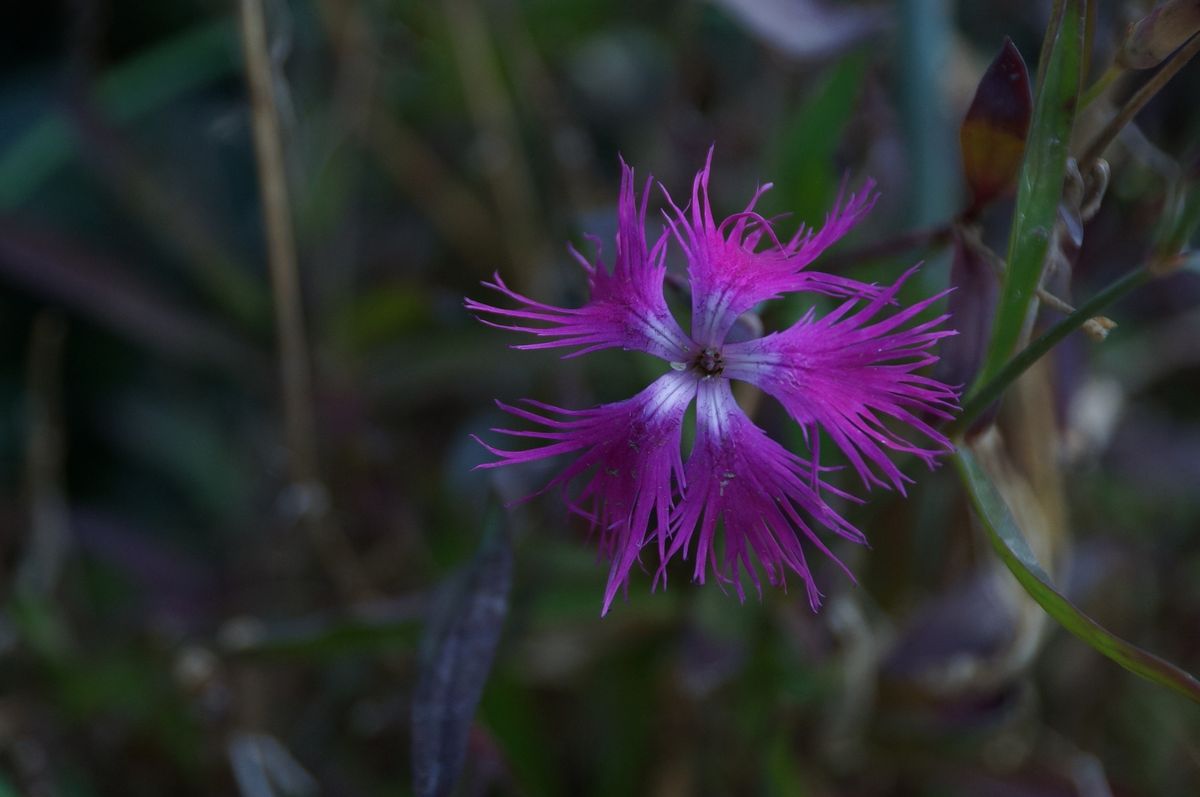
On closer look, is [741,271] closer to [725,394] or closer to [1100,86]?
[725,394]

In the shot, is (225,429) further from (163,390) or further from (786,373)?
(786,373)

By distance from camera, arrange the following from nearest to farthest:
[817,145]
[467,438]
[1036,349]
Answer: [1036,349] → [817,145] → [467,438]

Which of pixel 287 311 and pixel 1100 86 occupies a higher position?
pixel 1100 86

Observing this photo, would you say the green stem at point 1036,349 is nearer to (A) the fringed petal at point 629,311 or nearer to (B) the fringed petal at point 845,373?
(B) the fringed petal at point 845,373

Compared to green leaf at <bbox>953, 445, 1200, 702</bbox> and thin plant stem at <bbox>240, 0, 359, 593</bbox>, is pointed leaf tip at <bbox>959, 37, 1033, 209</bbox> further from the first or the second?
thin plant stem at <bbox>240, 0, 359, 593</bbox>

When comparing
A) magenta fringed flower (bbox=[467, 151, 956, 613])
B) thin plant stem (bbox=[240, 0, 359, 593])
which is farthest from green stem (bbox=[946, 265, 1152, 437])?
thin plant stem (bbox=[240, 0, 359, 593])

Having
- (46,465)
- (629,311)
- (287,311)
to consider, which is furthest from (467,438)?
Result: (629,311)

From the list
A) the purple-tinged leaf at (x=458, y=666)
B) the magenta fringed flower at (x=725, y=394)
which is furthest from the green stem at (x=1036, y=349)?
the purple-tinged leaf at (x=458, y=666)
